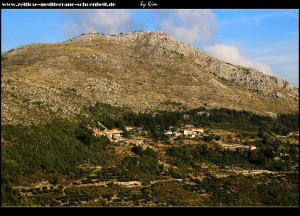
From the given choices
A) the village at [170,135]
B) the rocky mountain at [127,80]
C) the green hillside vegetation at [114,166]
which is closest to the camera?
the green hillside vegetation at [114,166]

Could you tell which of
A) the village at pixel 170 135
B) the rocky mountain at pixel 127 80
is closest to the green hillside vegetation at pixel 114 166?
the village at pixel 170 135

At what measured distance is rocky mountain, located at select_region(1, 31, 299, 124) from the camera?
57781 millimetres

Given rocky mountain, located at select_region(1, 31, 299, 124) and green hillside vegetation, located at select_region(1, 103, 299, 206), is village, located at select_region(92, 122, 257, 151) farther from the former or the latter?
rocky mountain, located at select_region(1, 31, 299, 124)

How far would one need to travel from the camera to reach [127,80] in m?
89.6

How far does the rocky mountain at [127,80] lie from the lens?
190 ft

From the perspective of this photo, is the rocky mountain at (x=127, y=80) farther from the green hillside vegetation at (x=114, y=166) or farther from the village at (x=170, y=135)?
the village at (x=170, y=135)

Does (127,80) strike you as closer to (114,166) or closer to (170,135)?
(170,135)

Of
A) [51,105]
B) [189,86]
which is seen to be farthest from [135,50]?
[51,105]

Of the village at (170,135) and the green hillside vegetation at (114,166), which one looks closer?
the green hillside vegetation at (114,166)

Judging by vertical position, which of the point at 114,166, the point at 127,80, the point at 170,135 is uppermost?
the point at 127,80

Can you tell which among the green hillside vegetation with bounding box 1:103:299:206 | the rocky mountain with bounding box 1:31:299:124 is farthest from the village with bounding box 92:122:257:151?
the rocky mountain with bounding box 1:31:299:124

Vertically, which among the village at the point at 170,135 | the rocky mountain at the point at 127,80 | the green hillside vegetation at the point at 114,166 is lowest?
the green hillside vegetation at the point at 114,166

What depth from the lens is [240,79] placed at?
116 meters

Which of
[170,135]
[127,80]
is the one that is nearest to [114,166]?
[170,135]
